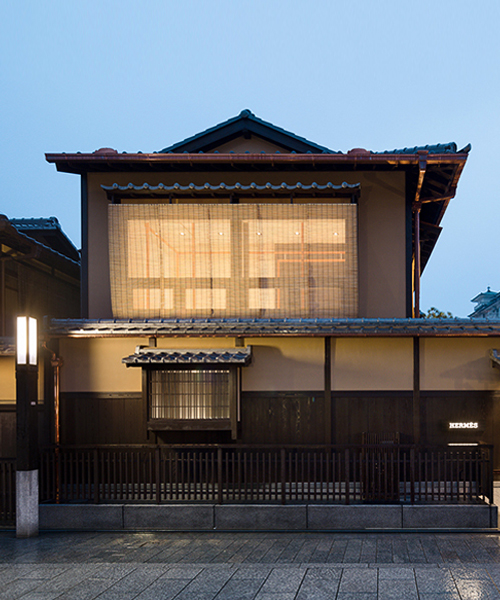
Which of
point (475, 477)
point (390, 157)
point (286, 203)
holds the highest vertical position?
point (390, 157)

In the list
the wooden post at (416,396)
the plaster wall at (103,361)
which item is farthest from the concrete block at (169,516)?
the wooden post at (416,396)

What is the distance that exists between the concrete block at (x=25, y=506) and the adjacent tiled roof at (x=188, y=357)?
10.7 feet

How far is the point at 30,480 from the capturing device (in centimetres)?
978

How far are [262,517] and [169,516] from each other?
2101 millimetres

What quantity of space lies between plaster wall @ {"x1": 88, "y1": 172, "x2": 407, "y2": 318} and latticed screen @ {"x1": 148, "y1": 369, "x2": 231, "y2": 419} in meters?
2.90

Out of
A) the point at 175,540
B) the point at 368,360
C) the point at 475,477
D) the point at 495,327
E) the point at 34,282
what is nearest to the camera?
the point at 175,540

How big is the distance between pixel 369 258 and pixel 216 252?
444 cm

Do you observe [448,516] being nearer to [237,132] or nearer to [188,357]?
[188,357]

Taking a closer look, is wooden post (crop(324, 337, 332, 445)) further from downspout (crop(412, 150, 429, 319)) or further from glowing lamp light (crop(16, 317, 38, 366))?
glowing lamp light (crop(16, 317, 38, 366))

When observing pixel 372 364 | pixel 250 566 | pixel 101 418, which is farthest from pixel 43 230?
pixel 250 566

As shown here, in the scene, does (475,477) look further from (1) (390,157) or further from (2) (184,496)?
(1) (390,157)

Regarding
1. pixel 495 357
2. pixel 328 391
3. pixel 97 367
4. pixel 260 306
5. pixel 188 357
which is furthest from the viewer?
pixel 260 306

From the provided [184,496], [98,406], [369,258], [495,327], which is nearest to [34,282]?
[98,406]

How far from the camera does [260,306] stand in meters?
12.9
